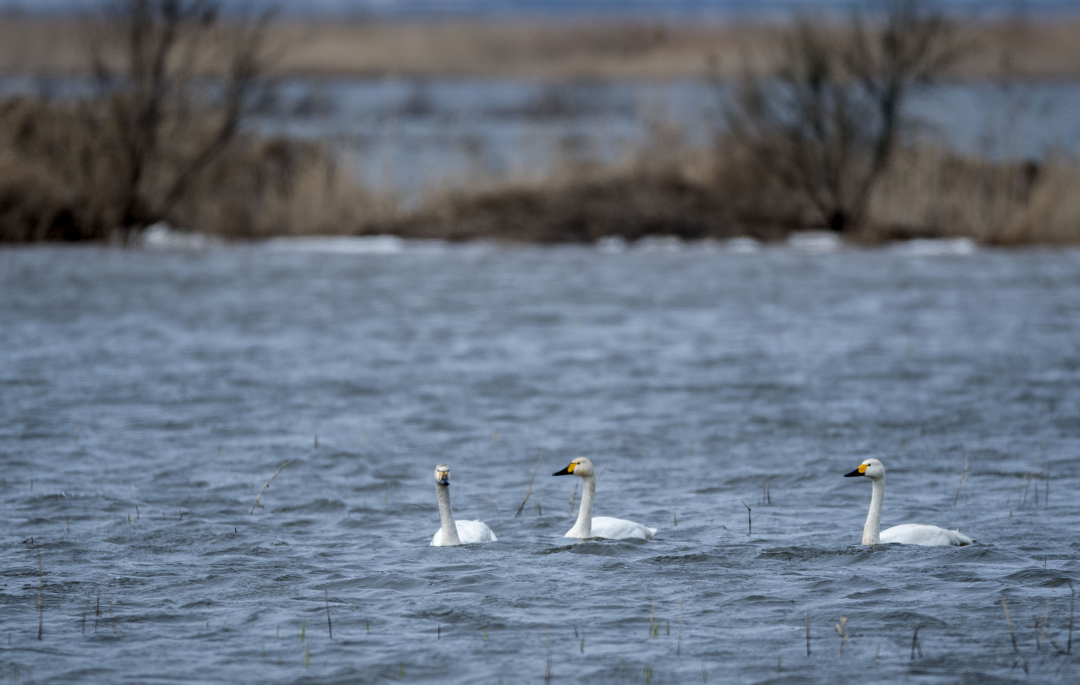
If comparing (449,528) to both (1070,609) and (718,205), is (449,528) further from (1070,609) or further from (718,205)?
(718,205)

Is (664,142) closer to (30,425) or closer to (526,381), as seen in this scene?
(526,381)

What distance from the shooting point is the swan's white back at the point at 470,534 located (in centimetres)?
884

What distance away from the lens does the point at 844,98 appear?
24188 mm

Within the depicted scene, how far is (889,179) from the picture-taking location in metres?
25.0

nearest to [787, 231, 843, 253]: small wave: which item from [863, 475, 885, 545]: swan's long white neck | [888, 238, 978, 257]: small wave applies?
[888, 238, 978, 257]: small wave

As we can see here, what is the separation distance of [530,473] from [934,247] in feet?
50.4

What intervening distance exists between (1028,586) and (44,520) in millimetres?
6044

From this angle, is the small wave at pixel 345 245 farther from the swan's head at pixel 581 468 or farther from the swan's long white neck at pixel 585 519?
the swan's long white neck at pixel 585 519

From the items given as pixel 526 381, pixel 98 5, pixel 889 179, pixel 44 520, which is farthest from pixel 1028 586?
pixel 98 5

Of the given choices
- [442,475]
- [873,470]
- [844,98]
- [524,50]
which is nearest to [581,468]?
[442,475]

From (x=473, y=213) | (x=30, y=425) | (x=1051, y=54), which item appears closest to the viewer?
(x=30, y=425)

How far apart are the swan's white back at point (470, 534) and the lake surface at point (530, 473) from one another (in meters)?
0.09

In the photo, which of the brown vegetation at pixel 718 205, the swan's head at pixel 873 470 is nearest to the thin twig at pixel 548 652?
the swan's head at pixel 873 470

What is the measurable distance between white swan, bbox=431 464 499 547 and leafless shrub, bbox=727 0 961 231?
16.5 m
